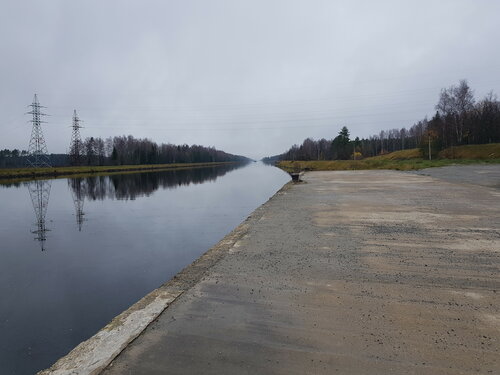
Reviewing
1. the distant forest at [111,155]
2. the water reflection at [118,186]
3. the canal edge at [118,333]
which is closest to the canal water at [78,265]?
the canal edge at [118,333]

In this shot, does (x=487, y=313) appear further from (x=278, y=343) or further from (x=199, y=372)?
(x=199, y=372)

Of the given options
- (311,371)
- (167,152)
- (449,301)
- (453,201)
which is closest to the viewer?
(311,371)

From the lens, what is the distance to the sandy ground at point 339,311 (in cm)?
271

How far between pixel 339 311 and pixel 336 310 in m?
0.04

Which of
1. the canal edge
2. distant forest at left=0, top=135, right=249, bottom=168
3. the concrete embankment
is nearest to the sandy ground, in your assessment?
the concrete embankment

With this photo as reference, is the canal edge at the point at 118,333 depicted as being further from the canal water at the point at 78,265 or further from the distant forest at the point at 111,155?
the distant forest at the point at 111,155

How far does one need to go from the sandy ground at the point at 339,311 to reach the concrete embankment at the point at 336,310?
0.05 ft

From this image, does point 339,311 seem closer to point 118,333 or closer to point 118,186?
point 118,333

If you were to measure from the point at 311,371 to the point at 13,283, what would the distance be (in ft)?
23.9

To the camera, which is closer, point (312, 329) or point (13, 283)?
point (312, 329)

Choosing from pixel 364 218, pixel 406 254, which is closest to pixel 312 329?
pixel 406 254

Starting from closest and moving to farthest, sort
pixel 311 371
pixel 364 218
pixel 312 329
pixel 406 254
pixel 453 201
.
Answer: pixel 311 371, pixel 312 329, pixel 406 254, pixel 364 218, pixel 453 201

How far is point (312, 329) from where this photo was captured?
3.25m

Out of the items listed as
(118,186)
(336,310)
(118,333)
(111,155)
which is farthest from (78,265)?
(111,155)
